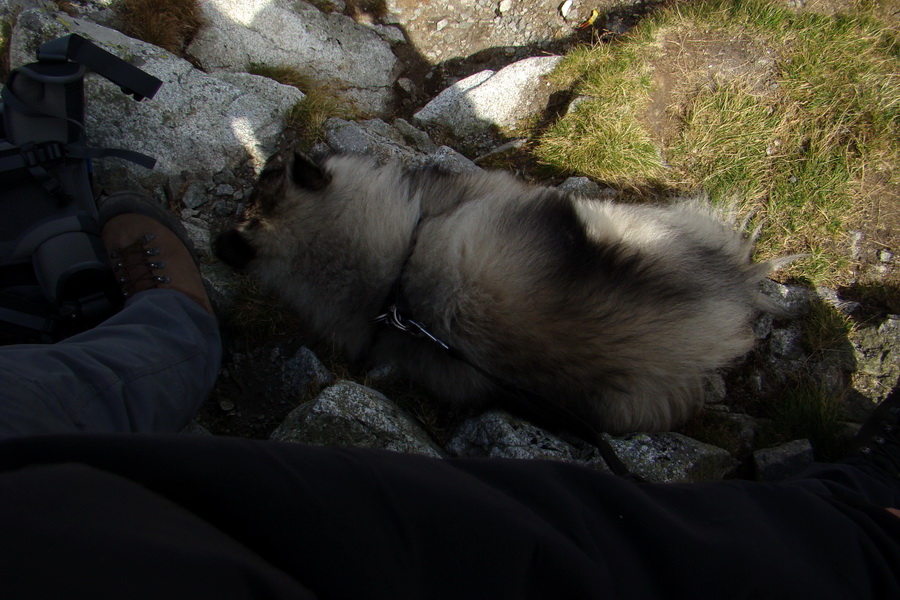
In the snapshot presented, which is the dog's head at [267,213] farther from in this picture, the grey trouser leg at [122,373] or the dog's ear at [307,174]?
the grey trouser leg at [122,373]

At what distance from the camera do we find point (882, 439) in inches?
90.1

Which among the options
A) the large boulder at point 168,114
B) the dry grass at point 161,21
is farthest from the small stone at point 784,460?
the dry grass at point 161,21

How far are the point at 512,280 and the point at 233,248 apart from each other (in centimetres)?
158

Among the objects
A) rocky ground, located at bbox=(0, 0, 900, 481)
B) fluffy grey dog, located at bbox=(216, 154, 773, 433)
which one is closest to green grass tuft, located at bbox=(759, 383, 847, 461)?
rocky ground, located at bbox=(0, 0, 900, 481)

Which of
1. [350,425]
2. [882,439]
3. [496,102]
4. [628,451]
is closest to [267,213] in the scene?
[350,425]

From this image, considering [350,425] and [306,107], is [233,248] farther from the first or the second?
[306,107]

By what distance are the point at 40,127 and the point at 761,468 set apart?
4.27m

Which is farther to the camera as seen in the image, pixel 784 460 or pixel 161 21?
pixel 161 21

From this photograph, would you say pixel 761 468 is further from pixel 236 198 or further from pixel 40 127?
pixel 40 127

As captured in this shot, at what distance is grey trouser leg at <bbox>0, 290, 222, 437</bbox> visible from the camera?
176 cm

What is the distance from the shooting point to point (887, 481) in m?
2.13

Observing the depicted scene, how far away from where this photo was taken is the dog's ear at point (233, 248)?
276cm

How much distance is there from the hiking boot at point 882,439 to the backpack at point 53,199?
153 inches

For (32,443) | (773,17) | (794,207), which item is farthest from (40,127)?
(773,17)
